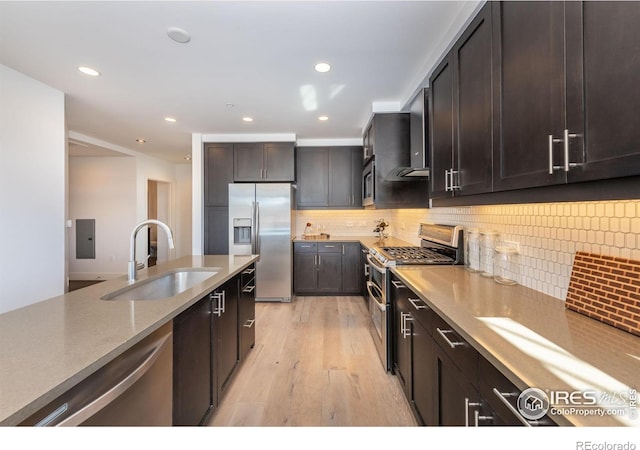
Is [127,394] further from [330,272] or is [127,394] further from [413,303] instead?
[330,272]

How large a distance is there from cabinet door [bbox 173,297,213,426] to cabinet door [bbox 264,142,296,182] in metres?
3.13

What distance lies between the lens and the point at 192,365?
146 cm

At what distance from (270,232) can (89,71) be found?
8.78 feet

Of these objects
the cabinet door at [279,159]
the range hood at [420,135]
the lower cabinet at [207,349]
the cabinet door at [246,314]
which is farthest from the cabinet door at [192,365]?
the cabinet door at [279,159]

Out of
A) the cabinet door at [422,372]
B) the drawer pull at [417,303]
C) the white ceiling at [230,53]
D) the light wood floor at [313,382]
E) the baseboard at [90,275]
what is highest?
the white ceiling at [230,53]

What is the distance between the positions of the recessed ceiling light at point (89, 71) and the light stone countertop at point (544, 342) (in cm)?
333

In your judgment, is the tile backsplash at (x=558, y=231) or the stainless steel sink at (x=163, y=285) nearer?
→ the tile backsplash at (x=558, y=231)

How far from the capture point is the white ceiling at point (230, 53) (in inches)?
69.4

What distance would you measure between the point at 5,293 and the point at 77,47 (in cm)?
226

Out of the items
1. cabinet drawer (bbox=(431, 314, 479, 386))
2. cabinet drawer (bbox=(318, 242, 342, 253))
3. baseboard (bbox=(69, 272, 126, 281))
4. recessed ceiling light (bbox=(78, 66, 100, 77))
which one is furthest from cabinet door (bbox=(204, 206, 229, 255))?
cabinet drawer (bbox=(431, 314, 479, 386))

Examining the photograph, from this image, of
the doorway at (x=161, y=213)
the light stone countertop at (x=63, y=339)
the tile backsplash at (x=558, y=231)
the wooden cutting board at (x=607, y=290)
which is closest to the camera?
the light stone countertop at (x=63, y=339)

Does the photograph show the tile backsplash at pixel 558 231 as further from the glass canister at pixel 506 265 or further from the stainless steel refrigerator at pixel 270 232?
the stainless steel refrigerator at pixel 270 232

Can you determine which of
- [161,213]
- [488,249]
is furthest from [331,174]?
[161,213]

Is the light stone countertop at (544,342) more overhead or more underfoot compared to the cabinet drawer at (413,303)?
more overhead
